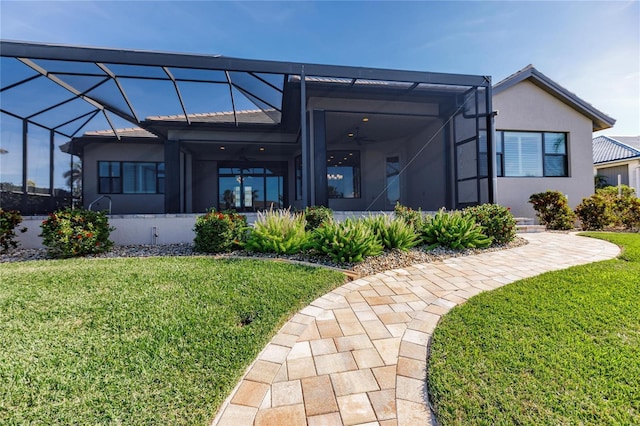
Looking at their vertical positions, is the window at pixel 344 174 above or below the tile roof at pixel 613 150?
below

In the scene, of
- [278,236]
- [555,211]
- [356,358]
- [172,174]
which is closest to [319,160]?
[278,236]

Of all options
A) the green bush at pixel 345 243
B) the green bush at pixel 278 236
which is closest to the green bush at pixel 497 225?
Answer: the green bush at pixel 345 243

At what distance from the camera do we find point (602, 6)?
6414 mm

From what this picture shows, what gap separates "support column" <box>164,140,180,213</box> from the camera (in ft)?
31.4

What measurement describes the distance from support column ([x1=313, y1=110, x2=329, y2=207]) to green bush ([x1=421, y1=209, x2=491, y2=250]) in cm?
289

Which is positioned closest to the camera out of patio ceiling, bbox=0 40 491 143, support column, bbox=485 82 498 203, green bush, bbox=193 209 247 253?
green bush, bbox=193 209 247 253

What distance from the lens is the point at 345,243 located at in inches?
175

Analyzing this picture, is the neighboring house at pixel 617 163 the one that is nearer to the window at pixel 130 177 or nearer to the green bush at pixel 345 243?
the green bush at pixel 345 243

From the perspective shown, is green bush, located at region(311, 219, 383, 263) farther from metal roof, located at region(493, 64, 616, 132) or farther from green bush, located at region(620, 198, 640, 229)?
green bush, located at region(620, 198, 640, 229)

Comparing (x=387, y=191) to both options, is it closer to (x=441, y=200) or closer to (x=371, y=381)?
(x=441, y=200)

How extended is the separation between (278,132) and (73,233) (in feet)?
23.2

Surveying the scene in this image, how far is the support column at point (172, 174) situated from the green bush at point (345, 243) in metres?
7.03

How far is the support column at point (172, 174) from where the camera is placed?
958 centimetres

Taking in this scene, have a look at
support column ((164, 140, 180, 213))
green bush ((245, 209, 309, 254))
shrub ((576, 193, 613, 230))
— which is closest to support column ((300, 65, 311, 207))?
green bush ((245, 209, 309, 254))
